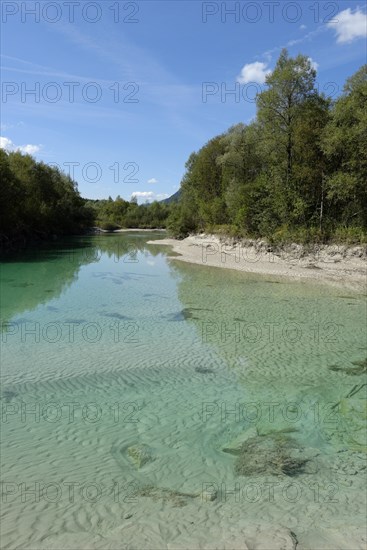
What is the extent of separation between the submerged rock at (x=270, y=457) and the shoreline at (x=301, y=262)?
17.8m

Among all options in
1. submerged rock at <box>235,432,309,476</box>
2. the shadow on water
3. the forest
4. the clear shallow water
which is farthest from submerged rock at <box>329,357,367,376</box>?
the forest

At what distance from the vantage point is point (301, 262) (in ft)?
107

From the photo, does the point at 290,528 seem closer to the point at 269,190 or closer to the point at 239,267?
the point at 239,267

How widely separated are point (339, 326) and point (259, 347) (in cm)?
444

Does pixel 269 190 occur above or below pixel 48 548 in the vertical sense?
above

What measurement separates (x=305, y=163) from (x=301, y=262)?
9.52m

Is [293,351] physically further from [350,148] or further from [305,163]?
[305,163]

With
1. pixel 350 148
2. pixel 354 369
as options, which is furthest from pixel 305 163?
pixel 354 369

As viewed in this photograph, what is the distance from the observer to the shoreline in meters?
27.6

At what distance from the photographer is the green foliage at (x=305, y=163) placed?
102 feet

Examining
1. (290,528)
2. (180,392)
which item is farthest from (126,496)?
(180,392)

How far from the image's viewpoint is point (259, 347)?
1348cm

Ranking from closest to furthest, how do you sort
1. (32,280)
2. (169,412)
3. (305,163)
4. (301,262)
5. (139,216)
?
(169,412) < (32,280) < (301,262) < (305,163) < (139,216)

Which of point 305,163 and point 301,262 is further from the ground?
point 305,163
